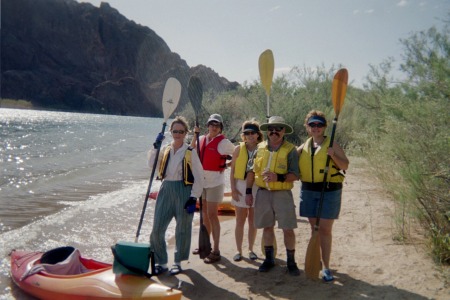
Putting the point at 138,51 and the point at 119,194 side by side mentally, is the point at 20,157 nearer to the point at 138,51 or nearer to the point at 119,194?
the point at 119,194

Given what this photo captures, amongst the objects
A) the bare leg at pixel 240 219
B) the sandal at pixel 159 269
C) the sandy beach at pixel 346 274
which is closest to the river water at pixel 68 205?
the sandal at pixel 159 269

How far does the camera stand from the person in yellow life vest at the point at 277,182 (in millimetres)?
3797

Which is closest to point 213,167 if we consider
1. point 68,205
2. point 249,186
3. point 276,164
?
point 249,186

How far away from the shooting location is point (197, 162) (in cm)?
414

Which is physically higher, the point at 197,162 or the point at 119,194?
the point at 197,162

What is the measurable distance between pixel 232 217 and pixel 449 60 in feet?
14.5

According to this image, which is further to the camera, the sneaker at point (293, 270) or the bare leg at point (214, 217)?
the bare leg at point (214, 217)

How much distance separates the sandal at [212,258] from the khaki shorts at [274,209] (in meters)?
0.94

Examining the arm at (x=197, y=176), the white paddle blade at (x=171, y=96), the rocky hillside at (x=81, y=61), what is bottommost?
the arm at (x=197, y=176)

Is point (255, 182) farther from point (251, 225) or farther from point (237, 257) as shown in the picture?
point (237, 257)

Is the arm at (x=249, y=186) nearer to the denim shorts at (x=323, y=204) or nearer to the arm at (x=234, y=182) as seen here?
the arm at (x=234, y=182)

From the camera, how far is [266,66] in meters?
5.53

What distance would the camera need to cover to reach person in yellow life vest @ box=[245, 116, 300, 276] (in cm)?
380

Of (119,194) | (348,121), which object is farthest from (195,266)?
(348,121)
